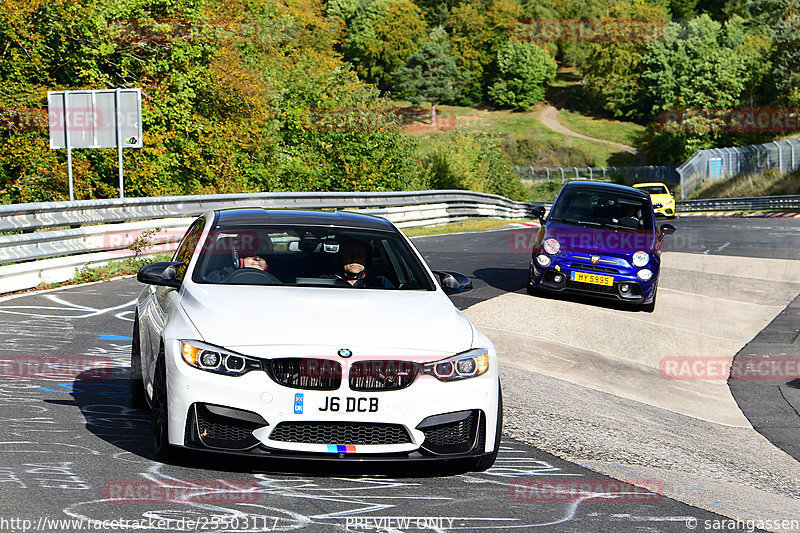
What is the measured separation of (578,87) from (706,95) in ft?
173

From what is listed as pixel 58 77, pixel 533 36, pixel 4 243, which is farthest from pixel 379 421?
pixel 533 36

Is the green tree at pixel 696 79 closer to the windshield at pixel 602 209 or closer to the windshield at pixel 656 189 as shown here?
the windshield at pixel 656 189

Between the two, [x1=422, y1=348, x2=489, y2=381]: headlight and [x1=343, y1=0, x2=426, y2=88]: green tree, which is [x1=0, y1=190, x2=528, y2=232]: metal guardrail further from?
[x1=343, y1=0, x2=426, y2=88]: green tree

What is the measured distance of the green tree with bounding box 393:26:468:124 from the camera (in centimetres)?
13312

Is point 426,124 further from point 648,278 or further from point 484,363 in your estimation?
point 484,363

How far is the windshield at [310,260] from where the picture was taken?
650cm

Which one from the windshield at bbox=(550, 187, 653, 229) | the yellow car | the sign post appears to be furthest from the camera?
the yellow car

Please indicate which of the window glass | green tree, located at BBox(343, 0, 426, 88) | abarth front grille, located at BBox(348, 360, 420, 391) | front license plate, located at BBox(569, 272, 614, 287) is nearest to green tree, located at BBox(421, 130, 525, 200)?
Result: front license plate, located at BBox(569, 272, 614, 287)

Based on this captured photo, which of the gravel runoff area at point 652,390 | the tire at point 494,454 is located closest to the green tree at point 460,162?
the gravel runoff area at point 652,390

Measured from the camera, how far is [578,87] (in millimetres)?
150500

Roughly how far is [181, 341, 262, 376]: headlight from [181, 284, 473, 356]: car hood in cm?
4

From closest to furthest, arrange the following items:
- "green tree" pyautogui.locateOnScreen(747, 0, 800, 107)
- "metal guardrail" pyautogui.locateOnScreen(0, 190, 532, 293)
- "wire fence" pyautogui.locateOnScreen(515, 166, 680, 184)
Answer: "metal guardrail" pyautogui.locateOnScreen(0, 190, 532, 293), "green tree" pyautogui.locateOnScreen(747, 0, 800, 107), "wire fence" pyautogui.locateOnScreen(515, 166, 680, 184)

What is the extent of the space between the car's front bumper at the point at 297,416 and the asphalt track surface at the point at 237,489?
17cm

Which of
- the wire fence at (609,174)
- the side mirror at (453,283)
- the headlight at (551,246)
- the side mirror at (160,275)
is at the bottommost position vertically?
the wire fence at (609,174)
